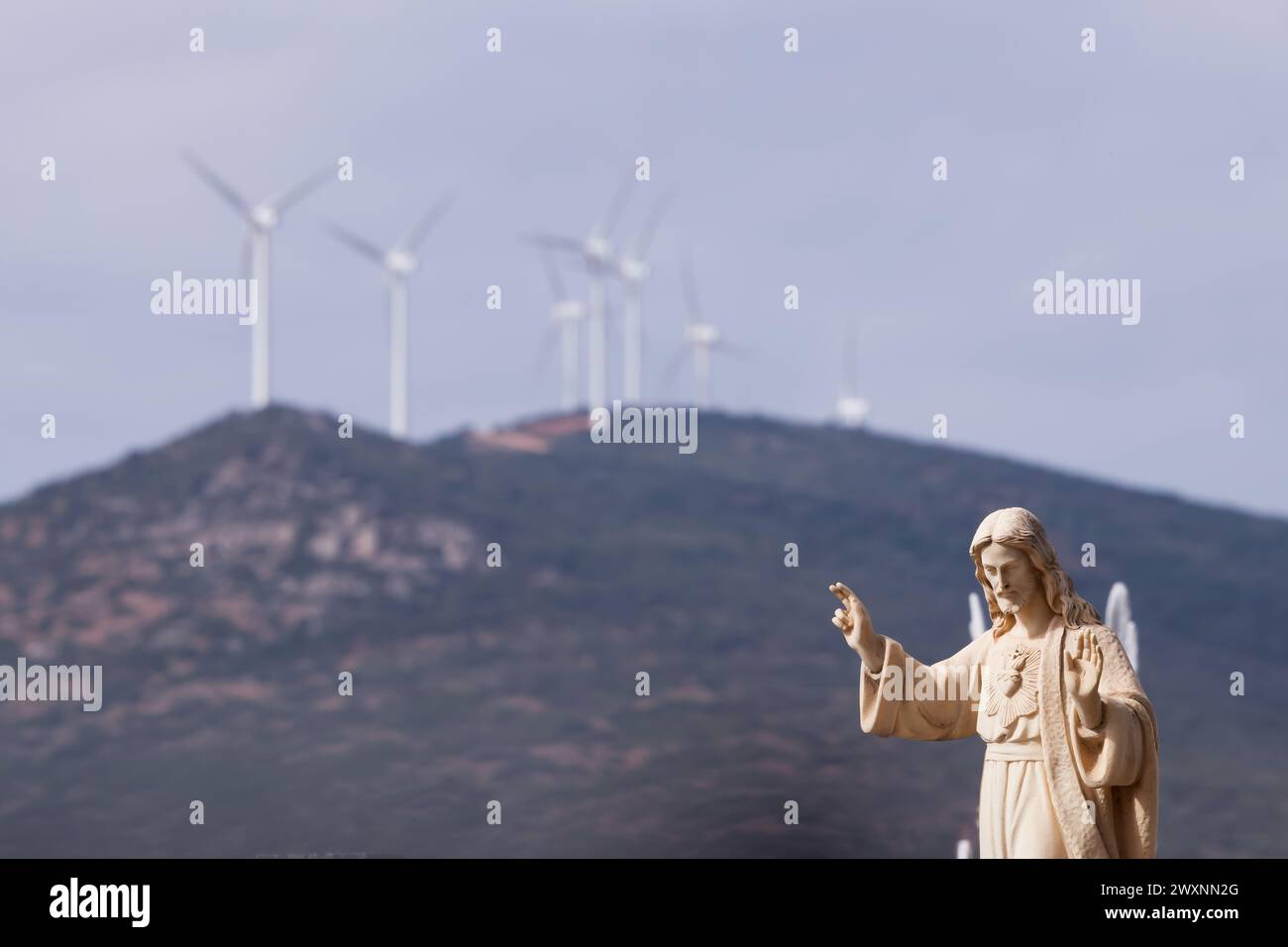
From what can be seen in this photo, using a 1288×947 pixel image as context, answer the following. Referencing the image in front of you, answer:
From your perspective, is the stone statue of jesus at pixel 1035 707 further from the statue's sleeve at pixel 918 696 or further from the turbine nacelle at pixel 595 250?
the turbine nacelle at pixel 595 250

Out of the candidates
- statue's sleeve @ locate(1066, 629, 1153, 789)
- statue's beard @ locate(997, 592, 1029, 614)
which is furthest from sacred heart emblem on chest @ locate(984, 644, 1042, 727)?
statue's sleeve @ locate(1066, 629, 1153, 789)

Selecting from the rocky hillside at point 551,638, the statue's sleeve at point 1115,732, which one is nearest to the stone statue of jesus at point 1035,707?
the statue's sleeve at point 1115,732

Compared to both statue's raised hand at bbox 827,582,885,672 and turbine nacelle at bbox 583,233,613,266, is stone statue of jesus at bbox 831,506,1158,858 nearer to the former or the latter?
statue's raised hand at bbox 827,582,885,672

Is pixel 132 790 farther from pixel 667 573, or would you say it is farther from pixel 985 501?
pixel 985 501

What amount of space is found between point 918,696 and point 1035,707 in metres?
0.70

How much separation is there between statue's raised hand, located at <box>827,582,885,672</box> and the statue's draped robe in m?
0.06

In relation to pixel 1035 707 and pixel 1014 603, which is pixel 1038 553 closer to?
pixel 1014 603

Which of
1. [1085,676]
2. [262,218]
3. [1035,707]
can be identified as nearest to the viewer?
[1085,676]

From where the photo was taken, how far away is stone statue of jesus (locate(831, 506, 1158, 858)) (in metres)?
12.2

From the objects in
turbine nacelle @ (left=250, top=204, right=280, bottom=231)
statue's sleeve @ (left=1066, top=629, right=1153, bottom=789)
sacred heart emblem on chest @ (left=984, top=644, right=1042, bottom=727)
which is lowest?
statue's sleeve @ (left=1066, top=629, right=1153, bottom=789)

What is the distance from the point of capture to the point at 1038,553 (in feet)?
41.3

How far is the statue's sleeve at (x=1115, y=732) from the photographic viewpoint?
475 inches

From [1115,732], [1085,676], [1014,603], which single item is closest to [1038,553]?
[1014,603]

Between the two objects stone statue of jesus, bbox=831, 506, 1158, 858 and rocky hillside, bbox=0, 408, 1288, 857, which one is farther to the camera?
rocky hillside, bbox=0, 408, 1288, 857
